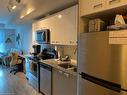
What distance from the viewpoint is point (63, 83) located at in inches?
128

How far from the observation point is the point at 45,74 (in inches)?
160

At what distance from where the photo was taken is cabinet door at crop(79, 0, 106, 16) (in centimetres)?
196

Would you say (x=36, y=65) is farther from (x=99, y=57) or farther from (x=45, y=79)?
(x=99, y=57)

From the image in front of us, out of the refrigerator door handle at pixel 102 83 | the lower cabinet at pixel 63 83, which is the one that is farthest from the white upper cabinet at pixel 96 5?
the lower cabinet at pixel 63 83

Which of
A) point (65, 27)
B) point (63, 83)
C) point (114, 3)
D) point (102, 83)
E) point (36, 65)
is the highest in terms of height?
point (114, 3)

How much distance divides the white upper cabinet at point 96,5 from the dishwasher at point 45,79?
6.18 ft

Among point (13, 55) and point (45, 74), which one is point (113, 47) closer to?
point (45, 74)

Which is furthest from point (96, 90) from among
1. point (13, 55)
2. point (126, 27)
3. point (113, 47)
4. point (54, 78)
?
point (13, 55)

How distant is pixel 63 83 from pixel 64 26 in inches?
48.3

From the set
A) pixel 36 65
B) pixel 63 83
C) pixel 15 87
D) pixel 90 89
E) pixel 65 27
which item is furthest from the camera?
pixel 15 87

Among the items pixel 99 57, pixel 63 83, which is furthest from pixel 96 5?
pixel 63 83

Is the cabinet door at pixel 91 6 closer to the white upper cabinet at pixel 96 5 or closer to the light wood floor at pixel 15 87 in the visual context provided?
the white upper cabinet at pixel 96 5

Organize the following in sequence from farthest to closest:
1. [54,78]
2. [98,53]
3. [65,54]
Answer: [65,54], [54,78], [98,53]

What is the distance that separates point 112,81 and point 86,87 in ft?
1.67
